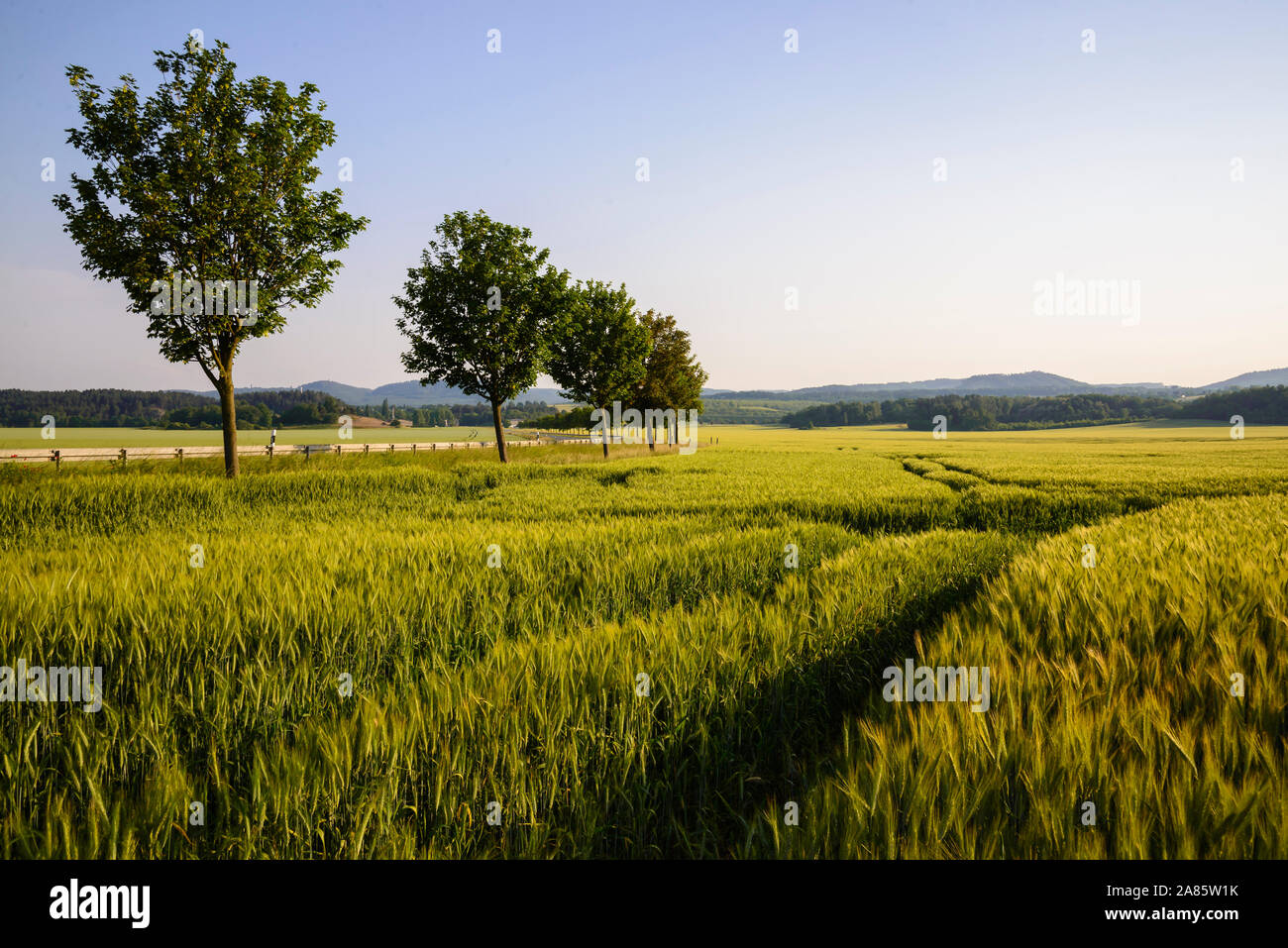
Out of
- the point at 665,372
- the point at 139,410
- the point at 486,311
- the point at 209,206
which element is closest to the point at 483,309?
the point at 486,311

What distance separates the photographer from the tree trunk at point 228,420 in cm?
1986

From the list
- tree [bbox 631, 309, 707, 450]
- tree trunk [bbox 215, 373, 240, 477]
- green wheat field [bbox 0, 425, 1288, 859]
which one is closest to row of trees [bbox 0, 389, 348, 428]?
tree [bbox 631, 309, 707, 450]

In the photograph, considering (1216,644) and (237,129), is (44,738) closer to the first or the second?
(1216,644)

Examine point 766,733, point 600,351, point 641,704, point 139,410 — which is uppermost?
point 139,410

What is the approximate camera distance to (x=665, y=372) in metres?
56.2

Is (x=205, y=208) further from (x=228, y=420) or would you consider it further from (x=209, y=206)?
(x=228, y=420)

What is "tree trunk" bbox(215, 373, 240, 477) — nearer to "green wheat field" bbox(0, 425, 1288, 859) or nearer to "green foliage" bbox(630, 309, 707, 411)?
"green wheat field" bbox(0, 425, 1288, 859)

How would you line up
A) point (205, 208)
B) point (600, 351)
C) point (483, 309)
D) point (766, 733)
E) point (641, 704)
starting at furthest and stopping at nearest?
1. point (600, 351)
2. point (483, 309)
3. point (205, 208)
4. point (766, 733)
5. point (641, 704)

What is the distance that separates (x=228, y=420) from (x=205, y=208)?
24.6 ft

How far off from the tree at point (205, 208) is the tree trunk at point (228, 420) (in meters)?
0.08

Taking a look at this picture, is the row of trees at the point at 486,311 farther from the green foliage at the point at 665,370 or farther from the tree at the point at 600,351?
the green foliage at the point at 665,370

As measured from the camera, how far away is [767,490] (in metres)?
17.6

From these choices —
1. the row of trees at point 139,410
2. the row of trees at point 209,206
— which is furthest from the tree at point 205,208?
the row of trees at point 139,410
